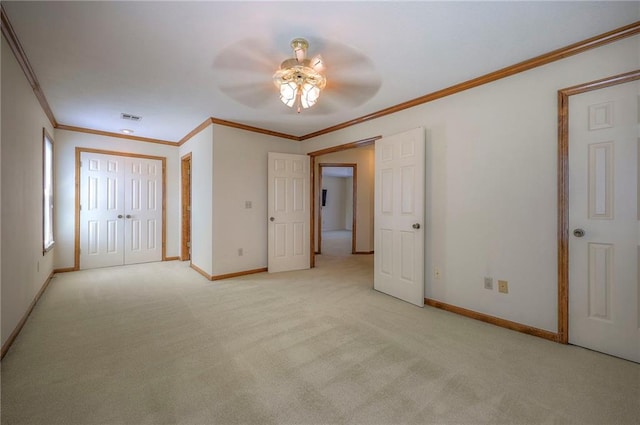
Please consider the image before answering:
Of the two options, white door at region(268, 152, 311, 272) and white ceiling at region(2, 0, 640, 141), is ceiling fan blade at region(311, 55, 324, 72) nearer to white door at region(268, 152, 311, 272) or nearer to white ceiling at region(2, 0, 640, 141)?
white ceiling at region(2, 0, 640, 141)

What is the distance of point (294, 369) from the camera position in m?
1.83

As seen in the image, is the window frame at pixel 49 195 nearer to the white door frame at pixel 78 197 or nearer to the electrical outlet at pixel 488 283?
the white door frame at pixel 78 197

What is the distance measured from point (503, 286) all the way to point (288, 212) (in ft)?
10.1

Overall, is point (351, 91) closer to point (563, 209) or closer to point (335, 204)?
point (563, 209)

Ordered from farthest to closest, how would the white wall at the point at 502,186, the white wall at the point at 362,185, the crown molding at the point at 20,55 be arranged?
the white wall at the point at 362,185
the white wall at the point at 502,186
the crown molding at the point at 20,55

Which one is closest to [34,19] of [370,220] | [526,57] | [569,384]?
[526,57]

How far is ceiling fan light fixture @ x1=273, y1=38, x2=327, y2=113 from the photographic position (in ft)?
7.01

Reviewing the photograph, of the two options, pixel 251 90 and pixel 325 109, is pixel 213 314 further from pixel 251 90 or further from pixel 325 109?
pixel 325 109

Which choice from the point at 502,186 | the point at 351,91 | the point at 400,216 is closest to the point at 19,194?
the point at 351,91

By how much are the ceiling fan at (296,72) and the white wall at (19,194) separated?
1.58 m

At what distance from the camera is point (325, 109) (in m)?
3.44

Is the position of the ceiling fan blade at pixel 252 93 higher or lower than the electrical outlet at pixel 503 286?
higher

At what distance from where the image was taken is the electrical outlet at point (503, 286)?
2.48m

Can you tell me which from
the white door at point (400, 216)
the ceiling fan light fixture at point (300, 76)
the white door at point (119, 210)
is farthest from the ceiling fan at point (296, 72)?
the white door at point (119, 210)
